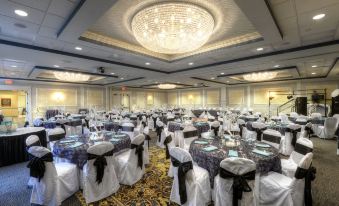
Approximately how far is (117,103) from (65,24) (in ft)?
43.4

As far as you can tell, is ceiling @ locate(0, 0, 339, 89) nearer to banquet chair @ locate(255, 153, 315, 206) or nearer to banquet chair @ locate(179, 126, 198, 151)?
banquet chair @ locate(255, 153, 315, 206)

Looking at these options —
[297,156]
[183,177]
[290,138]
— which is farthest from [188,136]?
[290,138]

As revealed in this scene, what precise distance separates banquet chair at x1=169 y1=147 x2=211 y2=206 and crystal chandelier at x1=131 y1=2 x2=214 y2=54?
7.23ft

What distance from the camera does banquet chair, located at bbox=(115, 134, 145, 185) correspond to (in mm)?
3234

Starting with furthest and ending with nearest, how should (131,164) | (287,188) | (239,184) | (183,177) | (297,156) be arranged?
(131,164), (297,156), (183,177), (287,188), (239,184)

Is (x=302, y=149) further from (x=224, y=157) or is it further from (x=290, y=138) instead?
(x=290, y=138)

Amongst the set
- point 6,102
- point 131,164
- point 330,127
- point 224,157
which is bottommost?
point 131,164

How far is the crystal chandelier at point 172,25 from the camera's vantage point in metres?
2.97

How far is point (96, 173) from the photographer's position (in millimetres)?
2748

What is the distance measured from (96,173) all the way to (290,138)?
18.4ft

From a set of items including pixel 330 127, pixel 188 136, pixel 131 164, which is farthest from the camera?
pixel 330 127

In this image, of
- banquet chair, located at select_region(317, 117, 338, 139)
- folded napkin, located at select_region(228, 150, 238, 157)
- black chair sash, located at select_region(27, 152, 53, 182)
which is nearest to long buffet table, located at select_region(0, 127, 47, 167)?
black chair sash, located at select_region(27, 152, 53, 182)

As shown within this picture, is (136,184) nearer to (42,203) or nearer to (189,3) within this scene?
(42,203)

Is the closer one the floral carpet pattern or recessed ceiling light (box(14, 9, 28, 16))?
the floral carpet pattern
